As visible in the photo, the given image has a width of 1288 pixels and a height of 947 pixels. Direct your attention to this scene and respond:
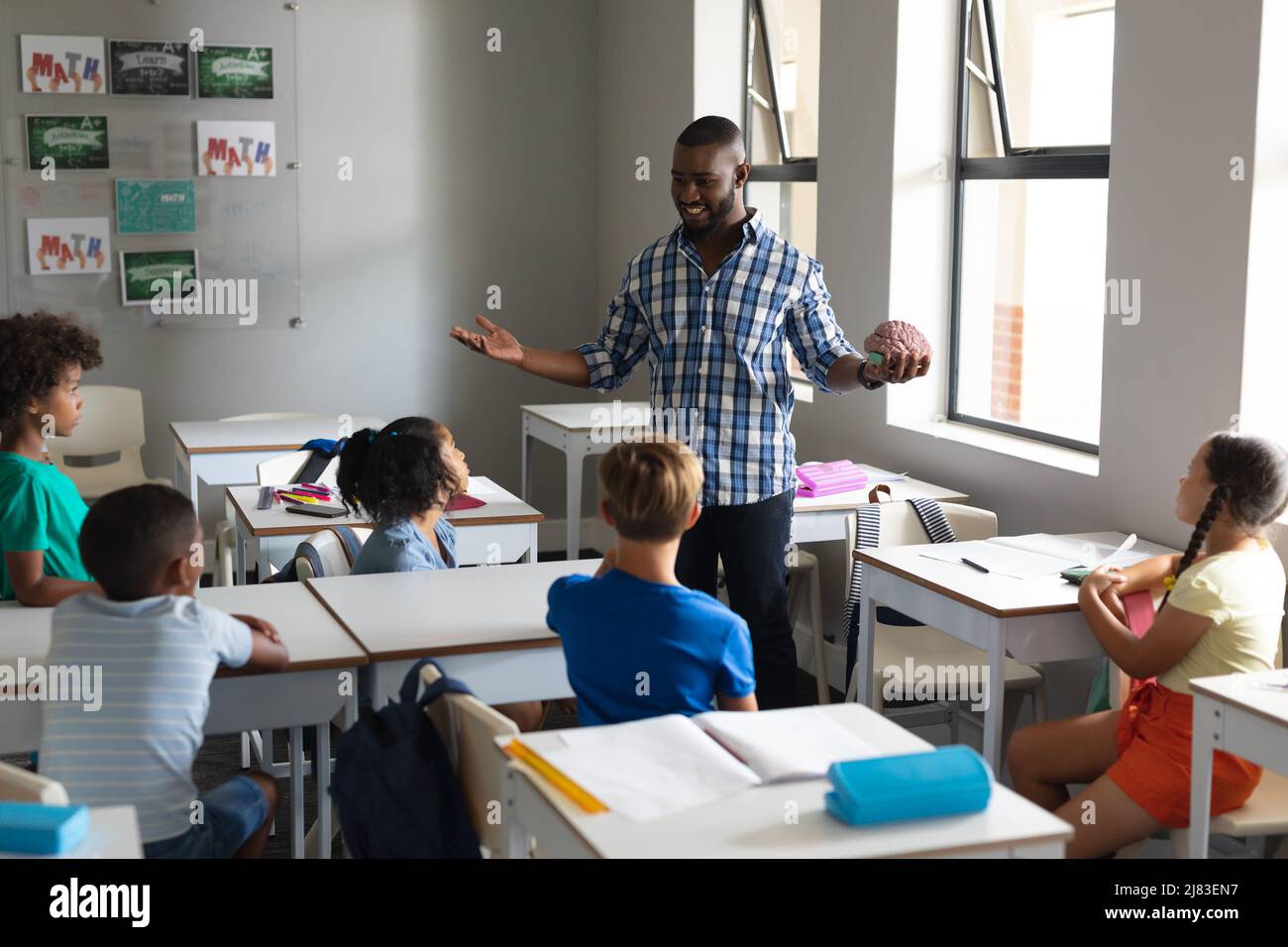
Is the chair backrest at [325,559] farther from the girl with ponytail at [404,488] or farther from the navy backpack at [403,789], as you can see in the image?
the navy backpack at [403,789]

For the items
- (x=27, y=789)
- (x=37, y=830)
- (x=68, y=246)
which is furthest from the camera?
(x=68, y=246)

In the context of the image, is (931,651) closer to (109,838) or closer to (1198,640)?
(1198,640)

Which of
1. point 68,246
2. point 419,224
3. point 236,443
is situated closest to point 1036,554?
point 236,443

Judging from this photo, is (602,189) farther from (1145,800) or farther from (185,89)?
(1145,800)

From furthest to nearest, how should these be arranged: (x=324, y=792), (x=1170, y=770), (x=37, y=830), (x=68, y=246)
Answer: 1. (x=68, y=246)
2. (x=324, y=792)
3. (x=1170, y=770)
4. (x=37, y=830)

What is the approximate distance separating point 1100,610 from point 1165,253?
1003 millimetres

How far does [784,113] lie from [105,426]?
9.85ft

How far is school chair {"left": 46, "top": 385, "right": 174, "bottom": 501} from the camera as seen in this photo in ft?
18.7

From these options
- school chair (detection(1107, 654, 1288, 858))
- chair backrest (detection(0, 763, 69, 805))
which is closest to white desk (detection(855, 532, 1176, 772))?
school chair (detection(1107, 654, 1288, 858))

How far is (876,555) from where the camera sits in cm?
338

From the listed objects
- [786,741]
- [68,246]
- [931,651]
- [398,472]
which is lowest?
[931,651]

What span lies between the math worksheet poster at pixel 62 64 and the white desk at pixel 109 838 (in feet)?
15.1

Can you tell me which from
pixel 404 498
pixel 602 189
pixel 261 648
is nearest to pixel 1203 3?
pixel 404 498

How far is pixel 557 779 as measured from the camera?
1868 mm
